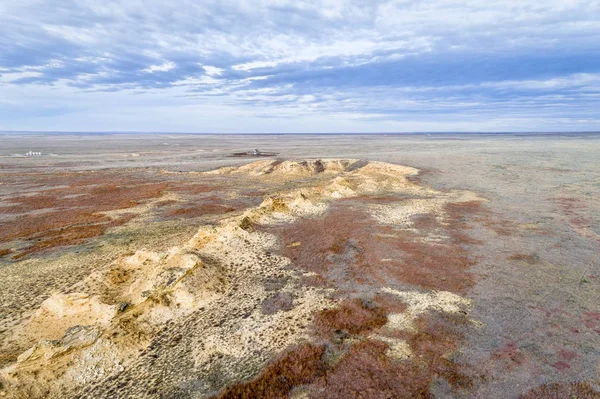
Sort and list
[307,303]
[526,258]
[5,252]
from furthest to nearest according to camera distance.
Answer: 1. [5,252]
2. [526,258]
3. [307,303]

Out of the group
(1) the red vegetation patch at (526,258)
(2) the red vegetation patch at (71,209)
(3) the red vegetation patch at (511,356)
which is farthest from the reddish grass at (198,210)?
(3) the red vegetation patch at (511,356)

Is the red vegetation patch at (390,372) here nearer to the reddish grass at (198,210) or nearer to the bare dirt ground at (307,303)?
the bare dirt ground at (307,303)

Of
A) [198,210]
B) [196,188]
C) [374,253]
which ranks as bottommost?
[196,188]

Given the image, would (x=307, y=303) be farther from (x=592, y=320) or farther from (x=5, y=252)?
(x=5, y=252)

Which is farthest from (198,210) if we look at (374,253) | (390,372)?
(390,372)

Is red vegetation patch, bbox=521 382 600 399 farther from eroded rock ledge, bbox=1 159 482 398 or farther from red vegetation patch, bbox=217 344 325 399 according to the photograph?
red vegetation patch, bbox=217 344 325 399

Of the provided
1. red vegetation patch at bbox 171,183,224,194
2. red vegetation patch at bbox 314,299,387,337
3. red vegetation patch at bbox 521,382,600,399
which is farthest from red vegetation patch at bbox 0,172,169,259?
red vegetation patch at bbox 521,382,600,399

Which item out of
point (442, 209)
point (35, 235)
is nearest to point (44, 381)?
point (35, 235)
